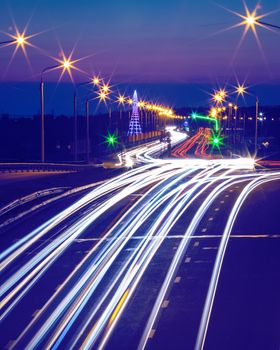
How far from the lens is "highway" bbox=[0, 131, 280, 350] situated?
1333 centimetres

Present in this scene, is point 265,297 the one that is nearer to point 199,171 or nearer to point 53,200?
point 53,200

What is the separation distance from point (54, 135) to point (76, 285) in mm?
139273

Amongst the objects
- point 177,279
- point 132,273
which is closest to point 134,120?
point 132,273

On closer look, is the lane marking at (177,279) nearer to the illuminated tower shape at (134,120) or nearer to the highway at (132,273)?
the highway at (132,273)

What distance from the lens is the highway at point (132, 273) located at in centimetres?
1333

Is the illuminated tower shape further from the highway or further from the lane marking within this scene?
the lane marking

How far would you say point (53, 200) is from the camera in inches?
1485

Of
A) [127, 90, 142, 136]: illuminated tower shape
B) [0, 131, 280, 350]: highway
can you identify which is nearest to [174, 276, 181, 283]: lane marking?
[0, 131, 280, 350]: highway

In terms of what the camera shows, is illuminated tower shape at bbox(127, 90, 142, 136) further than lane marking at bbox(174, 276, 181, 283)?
Yes

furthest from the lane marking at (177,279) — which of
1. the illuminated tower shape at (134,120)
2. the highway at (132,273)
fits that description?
the illuminated tower shape at (134,120)

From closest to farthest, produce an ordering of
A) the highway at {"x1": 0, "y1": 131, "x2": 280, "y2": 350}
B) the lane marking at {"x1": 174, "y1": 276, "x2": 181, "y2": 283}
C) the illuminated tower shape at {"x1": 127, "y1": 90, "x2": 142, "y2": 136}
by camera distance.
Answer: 1. the highway at {"x1": 0, "y1": 131, "x2": 280, "y2": 350}
2. the lane marking at {"x1": 174, "y1": 276, "x2": 181, "y2": 283}
3. the illuminated tower shape at {"x1": 127, "y1": 90, "x2": 142, "y2": 136}

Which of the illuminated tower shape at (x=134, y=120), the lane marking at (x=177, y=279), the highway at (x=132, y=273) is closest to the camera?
the highway at (x=132, y=273)

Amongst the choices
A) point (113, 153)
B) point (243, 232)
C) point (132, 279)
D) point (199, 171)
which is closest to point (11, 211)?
point (243, 232)

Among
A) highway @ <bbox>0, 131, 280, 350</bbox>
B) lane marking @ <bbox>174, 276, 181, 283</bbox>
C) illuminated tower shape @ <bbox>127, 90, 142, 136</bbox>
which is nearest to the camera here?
highway @ <bbox>0, 131, 280, 350</bbox>
